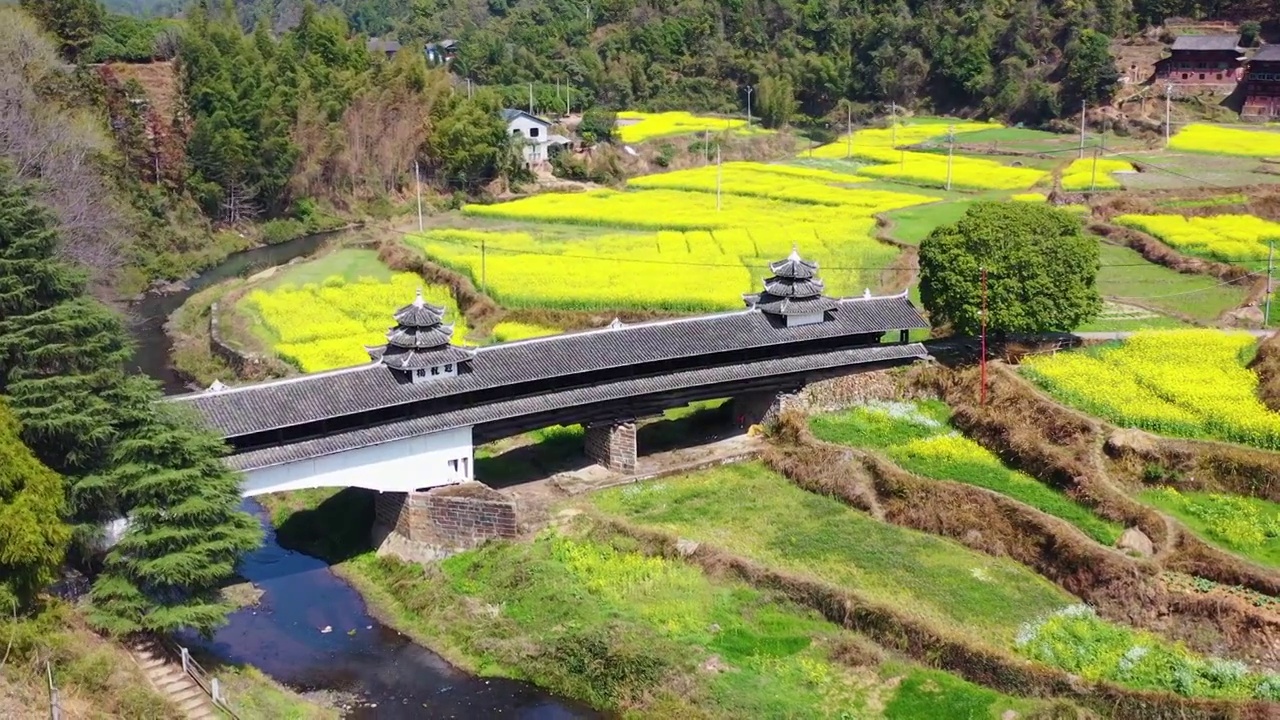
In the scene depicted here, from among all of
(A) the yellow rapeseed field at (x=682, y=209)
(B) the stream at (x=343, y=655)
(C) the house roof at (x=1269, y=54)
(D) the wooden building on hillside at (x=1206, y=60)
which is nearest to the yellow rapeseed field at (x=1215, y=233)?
(A) the yellow rapeseed field at (x=682, y=209)

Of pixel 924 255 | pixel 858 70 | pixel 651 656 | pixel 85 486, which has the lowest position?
pixel 651 656

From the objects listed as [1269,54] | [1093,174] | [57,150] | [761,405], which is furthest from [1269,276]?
[1269,54]

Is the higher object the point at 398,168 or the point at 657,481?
the point at 398,168

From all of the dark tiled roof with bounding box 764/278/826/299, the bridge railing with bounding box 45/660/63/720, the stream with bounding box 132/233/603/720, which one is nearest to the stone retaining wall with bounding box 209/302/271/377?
the stream with bounding box 132/233/603/720

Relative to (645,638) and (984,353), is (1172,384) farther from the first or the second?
(645,638)

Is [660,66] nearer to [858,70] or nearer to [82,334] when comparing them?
[858,70]

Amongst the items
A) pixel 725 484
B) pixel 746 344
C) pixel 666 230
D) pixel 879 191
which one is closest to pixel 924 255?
pixel 746 344
